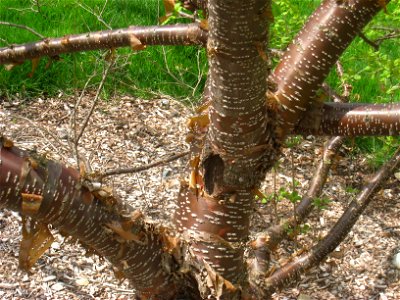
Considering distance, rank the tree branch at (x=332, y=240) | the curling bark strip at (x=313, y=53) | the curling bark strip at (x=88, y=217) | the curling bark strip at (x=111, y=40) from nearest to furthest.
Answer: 1. the curling bark strip at (x=88, y=217)
2. the curling bark strip at (x=313, y=53)
3. the curling bark strip at (x=111, y=40)
4. the tree branch at (x=332, y=240)

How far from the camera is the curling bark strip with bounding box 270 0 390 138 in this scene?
3.60 feet

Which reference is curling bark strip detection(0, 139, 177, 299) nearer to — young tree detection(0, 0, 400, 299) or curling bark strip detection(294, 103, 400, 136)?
young tree detection(0, 0, 400, 299)

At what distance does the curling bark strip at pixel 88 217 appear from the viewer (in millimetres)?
914

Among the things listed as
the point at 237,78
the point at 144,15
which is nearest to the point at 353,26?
the point at 237,78

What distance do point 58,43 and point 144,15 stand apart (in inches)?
99.2

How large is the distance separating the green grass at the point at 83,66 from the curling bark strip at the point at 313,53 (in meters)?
2.07

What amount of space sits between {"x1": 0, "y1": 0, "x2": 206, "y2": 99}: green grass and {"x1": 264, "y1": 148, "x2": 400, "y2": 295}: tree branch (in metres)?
1.59

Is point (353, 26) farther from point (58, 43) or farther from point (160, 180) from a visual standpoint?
point (160, 180)

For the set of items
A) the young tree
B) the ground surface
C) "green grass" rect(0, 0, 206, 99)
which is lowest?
the ground surface

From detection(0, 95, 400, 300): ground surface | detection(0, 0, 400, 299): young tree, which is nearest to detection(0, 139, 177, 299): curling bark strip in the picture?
detection(0, 0, 400, 299): young tree

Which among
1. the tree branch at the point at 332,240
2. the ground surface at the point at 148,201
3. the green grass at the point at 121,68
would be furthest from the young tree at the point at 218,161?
the green grass at the point at 121,68

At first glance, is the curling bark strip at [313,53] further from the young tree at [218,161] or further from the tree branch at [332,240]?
the tree branch at [332,240]

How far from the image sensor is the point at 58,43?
5.25 feet

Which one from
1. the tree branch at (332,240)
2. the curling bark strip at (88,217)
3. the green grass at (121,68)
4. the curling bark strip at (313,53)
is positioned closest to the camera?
the curling bark strip at (88,217)
